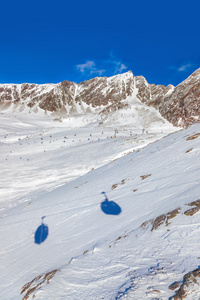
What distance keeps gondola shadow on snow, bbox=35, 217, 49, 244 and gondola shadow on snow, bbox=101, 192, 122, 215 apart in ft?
8.62

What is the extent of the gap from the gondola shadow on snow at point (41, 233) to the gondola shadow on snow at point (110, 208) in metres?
2.63

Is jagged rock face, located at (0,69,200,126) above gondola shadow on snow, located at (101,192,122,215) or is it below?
above

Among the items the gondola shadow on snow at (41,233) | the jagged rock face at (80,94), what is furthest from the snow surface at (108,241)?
the jagged rock face at (80,94)

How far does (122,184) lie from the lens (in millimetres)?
9664

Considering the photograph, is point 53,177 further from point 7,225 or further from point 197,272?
point 197,272

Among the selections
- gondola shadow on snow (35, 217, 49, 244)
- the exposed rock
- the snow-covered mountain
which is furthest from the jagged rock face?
the exposed rock

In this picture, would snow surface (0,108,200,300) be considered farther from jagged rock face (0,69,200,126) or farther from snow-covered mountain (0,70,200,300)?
jagged rock face (0,69,200,126)

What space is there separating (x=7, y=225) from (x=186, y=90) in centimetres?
6809

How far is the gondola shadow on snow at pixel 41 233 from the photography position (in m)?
6.75

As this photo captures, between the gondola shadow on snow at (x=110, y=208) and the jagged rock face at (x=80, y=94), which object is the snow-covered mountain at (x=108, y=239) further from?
the jagged rock face at (x=80, y=94)

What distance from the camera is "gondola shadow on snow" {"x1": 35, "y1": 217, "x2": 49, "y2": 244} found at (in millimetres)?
6751

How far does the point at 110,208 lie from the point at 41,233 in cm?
316

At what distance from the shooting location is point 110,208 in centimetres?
732

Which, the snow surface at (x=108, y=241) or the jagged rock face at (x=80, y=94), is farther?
the jagged rock face at (x=80, y=94)
